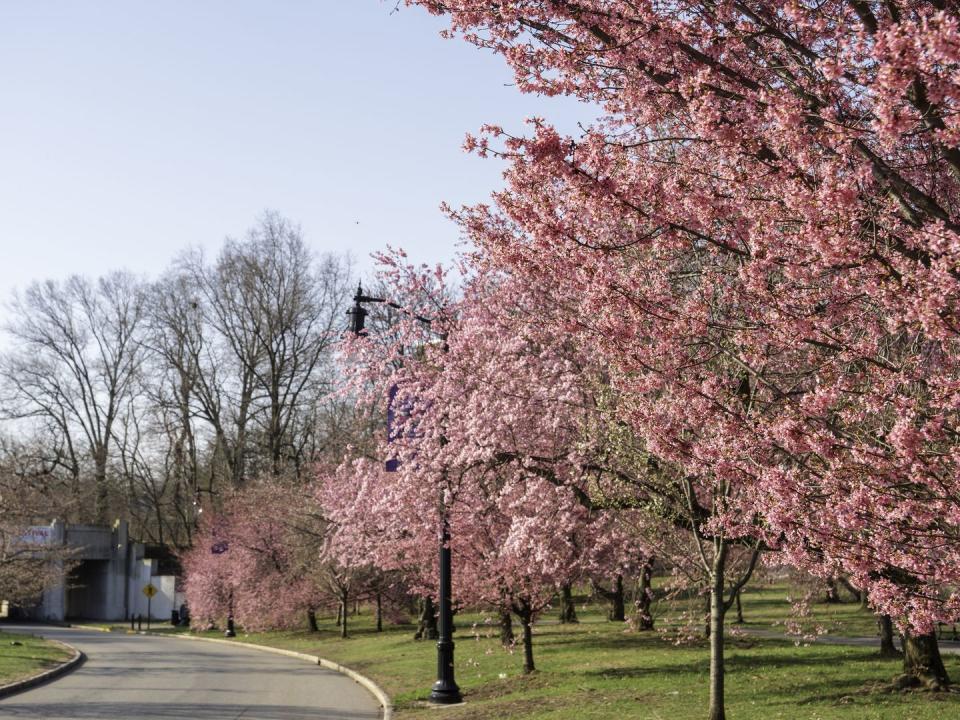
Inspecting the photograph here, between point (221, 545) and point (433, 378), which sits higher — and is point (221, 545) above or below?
below

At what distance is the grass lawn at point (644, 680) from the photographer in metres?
13.3

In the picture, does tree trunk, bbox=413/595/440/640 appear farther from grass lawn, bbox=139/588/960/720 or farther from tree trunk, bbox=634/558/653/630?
tree trunk, bbox=634/558/653/630

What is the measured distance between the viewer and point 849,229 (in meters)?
6.64

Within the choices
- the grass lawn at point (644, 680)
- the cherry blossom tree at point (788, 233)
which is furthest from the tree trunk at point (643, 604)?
the cherry blossom tree at point (788, 233)

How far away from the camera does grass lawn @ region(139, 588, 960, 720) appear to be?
13336 millimetres

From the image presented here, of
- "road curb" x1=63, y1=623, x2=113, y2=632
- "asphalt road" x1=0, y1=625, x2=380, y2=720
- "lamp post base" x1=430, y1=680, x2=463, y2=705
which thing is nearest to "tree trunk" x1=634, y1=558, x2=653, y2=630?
"asphalt road" x1=0, y1=625, x2=380, y2=720

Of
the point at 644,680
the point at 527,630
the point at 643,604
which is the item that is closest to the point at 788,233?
the point at 644,680

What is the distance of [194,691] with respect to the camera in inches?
767

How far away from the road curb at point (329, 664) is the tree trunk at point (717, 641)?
550 centimetres

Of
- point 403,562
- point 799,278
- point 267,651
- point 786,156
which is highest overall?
point 786,156

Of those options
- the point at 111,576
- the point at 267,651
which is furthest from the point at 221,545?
the point at 111,576

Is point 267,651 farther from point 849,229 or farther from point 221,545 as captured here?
point 849,229

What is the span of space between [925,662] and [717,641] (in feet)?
14.3

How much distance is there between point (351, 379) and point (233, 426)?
30.9 m
